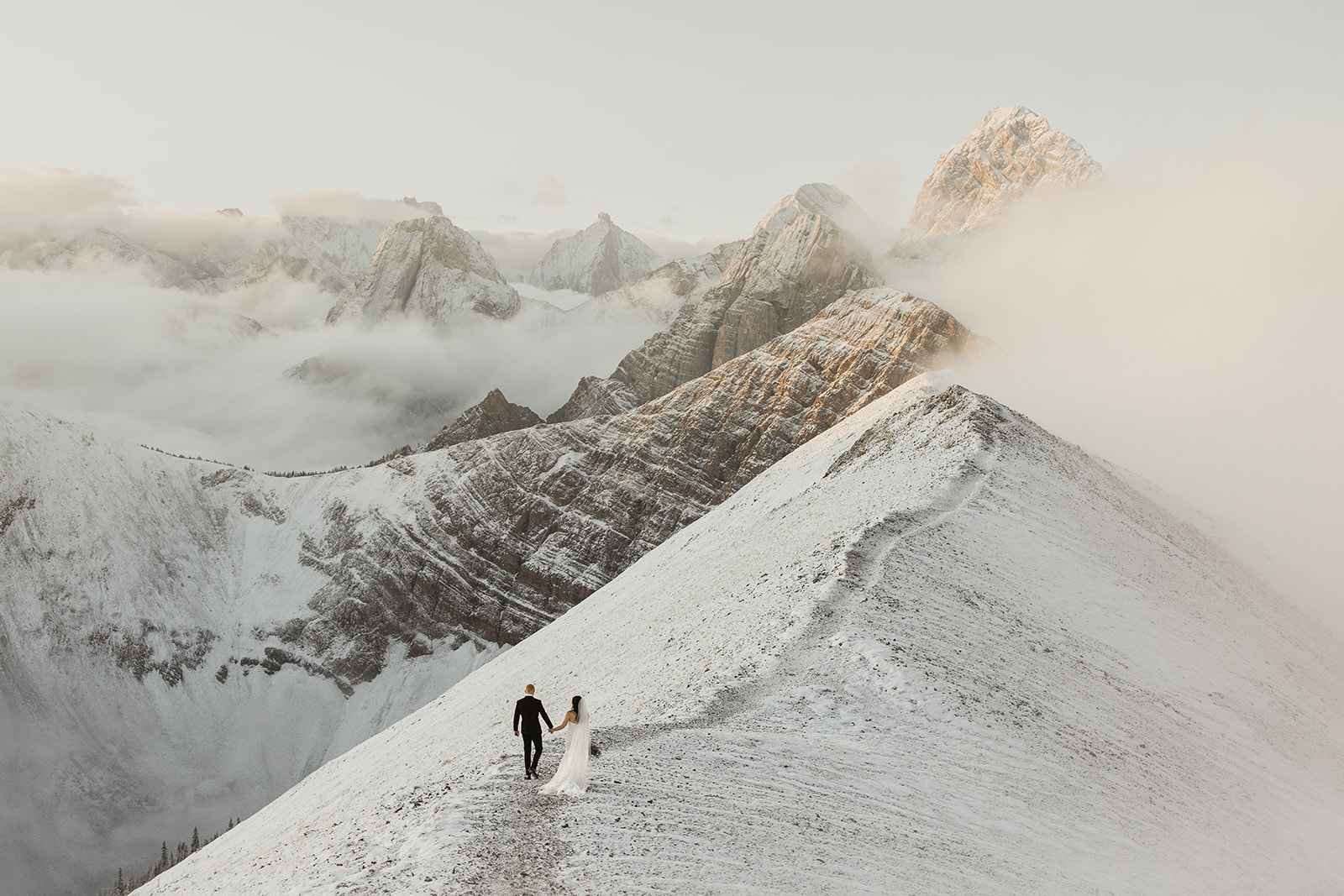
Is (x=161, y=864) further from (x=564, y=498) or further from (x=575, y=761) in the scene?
(x=575, y=761)

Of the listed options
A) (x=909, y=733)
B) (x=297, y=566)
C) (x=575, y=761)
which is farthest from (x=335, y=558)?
(x=575, y=761)

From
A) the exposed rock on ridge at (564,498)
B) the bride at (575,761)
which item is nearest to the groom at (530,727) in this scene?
the bride at (575,761)

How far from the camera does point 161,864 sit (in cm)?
11344

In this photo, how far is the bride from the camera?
18.6m

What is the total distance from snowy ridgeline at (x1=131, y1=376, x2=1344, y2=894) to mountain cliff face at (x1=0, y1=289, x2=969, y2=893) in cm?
10138

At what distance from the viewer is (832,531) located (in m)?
47.4

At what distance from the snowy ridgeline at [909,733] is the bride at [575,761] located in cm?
34

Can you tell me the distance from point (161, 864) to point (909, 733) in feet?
417

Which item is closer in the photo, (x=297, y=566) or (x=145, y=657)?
(x=145, y=657)

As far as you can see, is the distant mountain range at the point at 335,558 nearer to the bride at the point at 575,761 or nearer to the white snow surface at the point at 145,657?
the white snow surface at the point at 145,657

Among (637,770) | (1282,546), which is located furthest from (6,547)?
(1282,546)

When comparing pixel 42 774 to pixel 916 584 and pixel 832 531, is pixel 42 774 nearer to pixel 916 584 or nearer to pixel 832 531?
pixel 832 531

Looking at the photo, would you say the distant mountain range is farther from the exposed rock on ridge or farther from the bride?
the bride

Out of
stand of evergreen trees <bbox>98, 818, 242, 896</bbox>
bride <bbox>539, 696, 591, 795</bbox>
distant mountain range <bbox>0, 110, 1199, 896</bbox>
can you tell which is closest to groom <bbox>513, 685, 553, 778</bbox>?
bride <bbox>539, 696, 591, 795</bbox>
